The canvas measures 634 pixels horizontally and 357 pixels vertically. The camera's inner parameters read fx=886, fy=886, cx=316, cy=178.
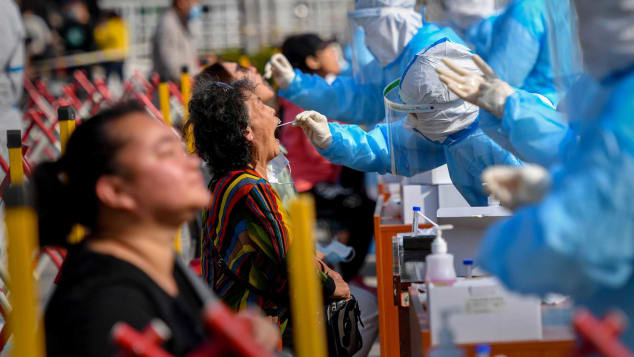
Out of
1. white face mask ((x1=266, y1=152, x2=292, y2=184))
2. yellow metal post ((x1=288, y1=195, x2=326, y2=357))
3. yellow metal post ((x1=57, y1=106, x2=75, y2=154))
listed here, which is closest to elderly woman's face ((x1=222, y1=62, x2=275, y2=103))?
white face mask ((x1=266, y1=152, x2=292, y2=184))

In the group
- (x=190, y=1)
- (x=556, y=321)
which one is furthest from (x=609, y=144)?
(x=190, y=1)

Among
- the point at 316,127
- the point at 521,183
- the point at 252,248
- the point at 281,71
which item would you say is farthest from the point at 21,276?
the point at 281,71

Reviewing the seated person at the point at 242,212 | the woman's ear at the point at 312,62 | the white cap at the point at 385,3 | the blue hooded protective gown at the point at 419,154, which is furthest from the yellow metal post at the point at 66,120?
the woman's ear at the point at 312,62

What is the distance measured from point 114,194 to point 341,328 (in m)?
1.41

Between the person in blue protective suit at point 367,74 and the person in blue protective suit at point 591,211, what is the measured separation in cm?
290

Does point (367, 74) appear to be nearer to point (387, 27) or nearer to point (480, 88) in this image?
point (387, 27)

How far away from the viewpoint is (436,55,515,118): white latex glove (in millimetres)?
2221

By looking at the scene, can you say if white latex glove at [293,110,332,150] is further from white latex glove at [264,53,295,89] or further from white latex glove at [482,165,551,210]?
white latex glove at [482,165,551,210]

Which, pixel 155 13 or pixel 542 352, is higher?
pixel 155 13

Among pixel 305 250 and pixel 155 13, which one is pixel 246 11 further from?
pixel 305 250

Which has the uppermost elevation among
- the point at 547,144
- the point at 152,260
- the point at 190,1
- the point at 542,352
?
the point at 190,1

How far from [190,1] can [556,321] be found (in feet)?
21.9

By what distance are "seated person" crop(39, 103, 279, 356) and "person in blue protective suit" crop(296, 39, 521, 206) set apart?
1.50m

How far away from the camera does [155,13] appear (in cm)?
2069
